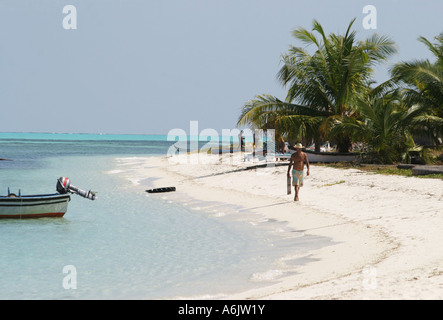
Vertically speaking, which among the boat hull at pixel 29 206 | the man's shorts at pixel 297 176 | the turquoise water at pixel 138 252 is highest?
the man's shorts at pixel 297 176

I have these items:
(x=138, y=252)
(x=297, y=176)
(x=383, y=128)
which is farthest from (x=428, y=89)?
(x=138, y=252)

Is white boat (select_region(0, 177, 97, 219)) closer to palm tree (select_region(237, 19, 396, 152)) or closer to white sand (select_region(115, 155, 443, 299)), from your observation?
white sand (select_region(115, 155, 443, 299))

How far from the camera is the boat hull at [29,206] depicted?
16172mm

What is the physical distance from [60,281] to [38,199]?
770 centimetres

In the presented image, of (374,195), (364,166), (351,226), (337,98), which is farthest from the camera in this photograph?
(337,98)

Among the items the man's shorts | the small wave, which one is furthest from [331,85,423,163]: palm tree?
the small wave

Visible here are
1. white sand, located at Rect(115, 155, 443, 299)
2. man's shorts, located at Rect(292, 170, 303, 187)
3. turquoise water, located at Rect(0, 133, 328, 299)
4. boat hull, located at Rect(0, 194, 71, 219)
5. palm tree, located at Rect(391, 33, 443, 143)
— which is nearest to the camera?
white sand, located at Rect(115, 155, 443, 299)

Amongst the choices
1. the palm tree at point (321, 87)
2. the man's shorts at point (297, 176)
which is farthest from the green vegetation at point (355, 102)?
the man's shorts at point (297, 176)

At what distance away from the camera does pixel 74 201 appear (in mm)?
20984

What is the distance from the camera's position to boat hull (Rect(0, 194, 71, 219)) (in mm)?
16172

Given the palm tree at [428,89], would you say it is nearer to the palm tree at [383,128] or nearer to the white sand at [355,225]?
the palm tree at [383,128]

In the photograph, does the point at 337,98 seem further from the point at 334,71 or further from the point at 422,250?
the point at 422,250

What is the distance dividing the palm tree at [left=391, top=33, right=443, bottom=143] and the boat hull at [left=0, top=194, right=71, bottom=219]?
15812mm
